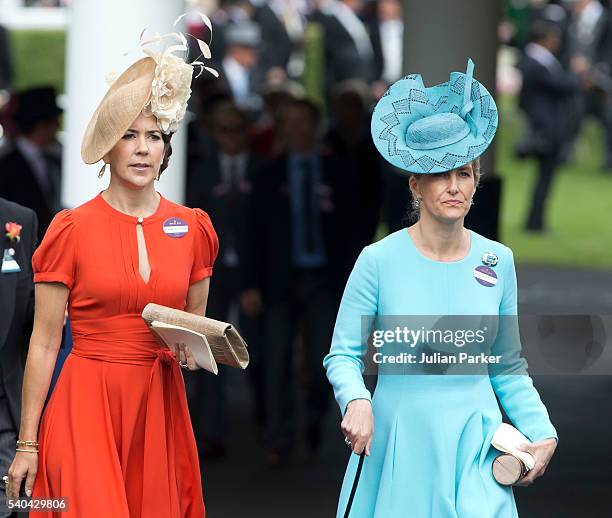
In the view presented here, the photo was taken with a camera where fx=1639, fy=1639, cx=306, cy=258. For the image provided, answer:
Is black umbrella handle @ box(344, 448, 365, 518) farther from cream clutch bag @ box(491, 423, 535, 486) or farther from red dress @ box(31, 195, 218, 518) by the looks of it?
red dress @ box(31, 195, 218, 518)

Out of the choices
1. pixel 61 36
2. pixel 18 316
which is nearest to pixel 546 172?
pixel 61 36

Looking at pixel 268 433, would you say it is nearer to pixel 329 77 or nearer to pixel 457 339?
pixel 457 339

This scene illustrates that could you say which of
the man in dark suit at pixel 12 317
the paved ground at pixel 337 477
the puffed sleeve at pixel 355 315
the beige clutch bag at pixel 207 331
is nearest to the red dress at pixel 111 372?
the beige clutch bag at pixel 207 331

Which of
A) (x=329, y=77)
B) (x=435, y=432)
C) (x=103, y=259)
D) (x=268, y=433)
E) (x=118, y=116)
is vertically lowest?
(x=268, y=433)

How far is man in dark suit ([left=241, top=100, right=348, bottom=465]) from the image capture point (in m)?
9.14

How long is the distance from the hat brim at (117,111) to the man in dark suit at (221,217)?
13.9 ft

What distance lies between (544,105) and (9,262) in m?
16.1

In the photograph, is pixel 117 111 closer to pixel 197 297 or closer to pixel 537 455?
pixel 197 297

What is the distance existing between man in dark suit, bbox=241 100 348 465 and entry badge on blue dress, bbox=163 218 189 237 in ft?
13.6

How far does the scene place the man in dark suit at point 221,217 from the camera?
917cm

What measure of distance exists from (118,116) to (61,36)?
814 inches

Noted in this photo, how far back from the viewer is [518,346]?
4805 mm

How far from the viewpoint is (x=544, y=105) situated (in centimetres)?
2062

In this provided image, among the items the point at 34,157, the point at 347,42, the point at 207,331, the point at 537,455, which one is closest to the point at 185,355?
the point at 207,331
